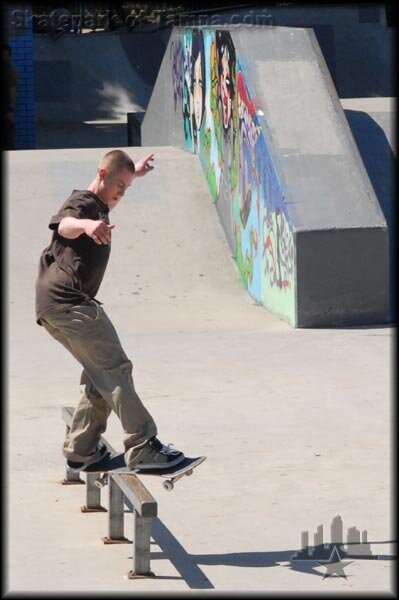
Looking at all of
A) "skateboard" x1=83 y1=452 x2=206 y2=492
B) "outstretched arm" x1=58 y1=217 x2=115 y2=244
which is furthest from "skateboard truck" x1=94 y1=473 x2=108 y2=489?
"outstretched arm" x1=58 y1=217 x2=115 y2=244

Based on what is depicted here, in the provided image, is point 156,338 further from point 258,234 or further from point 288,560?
point 288,560

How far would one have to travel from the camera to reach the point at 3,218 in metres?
12.2

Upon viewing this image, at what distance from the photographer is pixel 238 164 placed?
1188 centimetres

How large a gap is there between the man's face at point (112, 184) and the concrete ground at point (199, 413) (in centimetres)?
151

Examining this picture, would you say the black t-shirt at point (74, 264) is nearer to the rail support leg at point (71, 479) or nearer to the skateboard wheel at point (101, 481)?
the skateboard wheel at point (101, 481)

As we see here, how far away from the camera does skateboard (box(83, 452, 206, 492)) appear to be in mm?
5215

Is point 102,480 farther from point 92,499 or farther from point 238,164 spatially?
point 238,164

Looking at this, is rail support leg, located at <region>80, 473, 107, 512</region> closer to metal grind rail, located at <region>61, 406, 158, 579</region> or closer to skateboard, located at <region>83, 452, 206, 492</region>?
metal grind rail, located at <region>61, 406, 158, 579</region>

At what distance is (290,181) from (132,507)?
5.60 metres

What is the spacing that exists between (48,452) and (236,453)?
1.06 metres

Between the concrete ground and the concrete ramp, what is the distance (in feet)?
0.86

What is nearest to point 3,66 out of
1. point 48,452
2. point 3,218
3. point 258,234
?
point 3,218

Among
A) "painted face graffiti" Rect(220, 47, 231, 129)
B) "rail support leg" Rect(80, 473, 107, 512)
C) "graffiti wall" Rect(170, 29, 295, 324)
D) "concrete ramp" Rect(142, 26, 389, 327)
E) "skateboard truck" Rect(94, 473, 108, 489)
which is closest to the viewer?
"skateboard truck" Rect(94, 473, 108, 489)

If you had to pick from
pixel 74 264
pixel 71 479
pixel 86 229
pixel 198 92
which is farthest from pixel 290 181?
pixel 86 229
